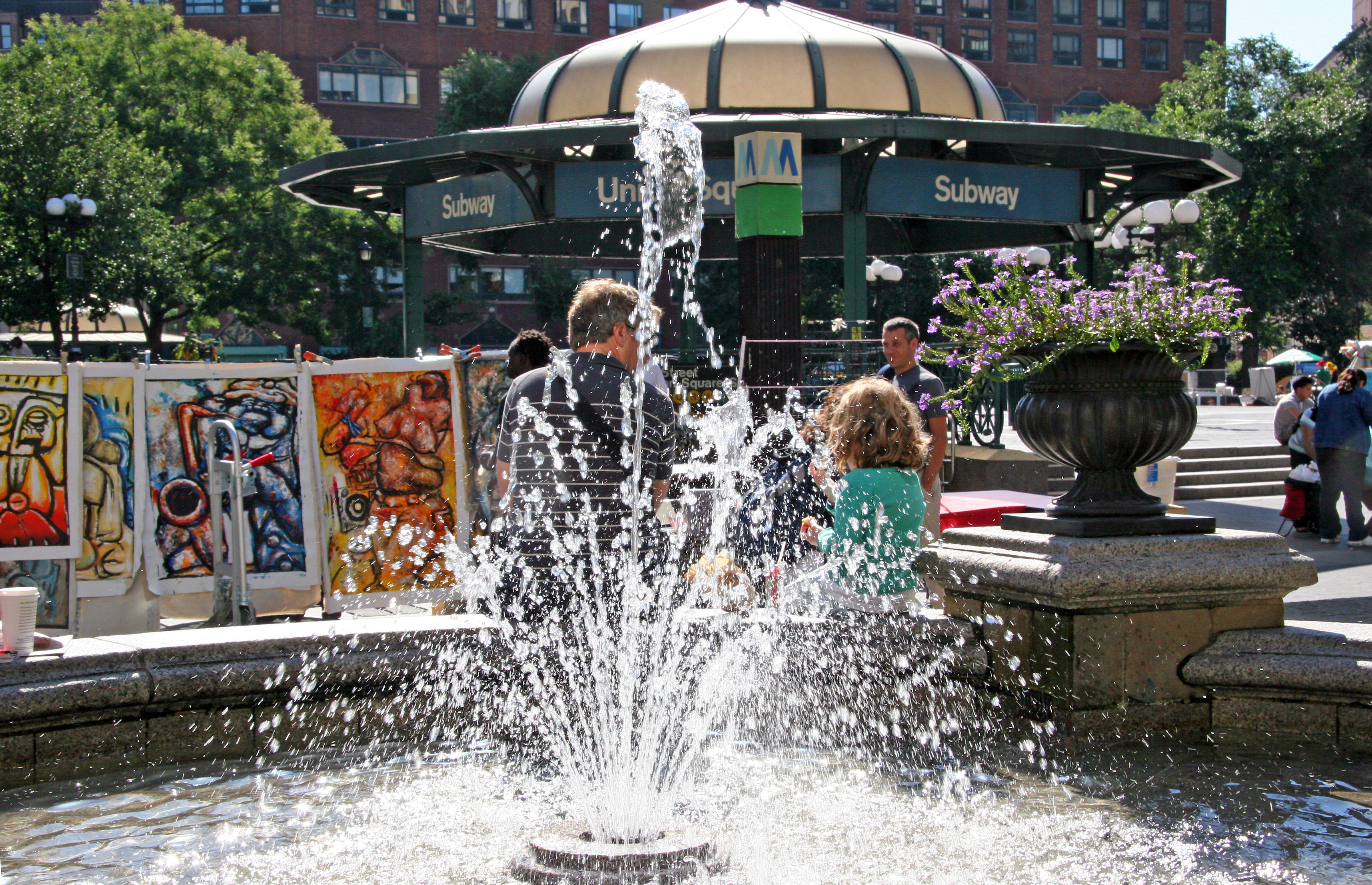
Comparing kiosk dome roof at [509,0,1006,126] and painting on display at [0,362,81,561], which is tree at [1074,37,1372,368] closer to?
kiosk dome roof at [509,0,1006,126]

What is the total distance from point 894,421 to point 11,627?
3.25 m

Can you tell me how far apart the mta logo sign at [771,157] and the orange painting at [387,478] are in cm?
723

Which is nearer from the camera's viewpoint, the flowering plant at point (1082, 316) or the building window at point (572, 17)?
the flowering plant at point (1082, 316)

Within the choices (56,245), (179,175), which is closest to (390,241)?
(179,175)

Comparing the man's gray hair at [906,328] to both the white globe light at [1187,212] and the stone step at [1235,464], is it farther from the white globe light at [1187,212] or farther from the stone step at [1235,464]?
the white globe light at [1187,212]

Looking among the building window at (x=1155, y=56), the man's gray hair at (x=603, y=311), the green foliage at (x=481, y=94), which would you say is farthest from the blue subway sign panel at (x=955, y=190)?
the building window at (x=1155, y=56)

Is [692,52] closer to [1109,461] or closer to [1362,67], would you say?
[1109,461]

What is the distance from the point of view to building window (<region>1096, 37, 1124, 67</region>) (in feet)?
226

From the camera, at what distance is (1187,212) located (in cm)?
2023

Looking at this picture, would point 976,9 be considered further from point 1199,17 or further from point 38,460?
point 38,460

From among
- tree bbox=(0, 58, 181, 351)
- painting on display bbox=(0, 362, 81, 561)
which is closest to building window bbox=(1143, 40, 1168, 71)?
tree bbox=(0, 58, 181, 351)

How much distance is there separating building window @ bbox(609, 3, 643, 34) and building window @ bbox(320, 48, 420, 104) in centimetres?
1039

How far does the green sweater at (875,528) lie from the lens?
4.73 meters

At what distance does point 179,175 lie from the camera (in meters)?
40.5
